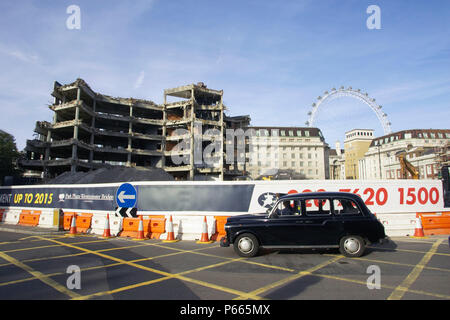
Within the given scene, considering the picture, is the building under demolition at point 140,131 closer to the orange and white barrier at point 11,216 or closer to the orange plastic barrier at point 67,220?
the orange and white barrier at point 11,216

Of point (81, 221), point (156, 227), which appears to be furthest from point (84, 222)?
point (156, 227)

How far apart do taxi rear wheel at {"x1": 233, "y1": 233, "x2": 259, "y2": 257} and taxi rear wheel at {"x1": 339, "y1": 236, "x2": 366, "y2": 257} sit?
2.45 meters

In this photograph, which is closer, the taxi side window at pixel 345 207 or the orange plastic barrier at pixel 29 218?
the taxi side window at pixel 345 207

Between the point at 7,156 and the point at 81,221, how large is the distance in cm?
5801

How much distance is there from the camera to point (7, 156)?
56.3 metres

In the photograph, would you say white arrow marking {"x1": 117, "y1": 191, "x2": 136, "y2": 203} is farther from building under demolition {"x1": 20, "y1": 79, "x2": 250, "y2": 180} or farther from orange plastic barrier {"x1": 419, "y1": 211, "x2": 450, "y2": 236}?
building under demolition {"x1": 20, "y1": 79, "x2": 250, "y2": 180}

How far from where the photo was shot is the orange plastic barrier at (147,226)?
37.6 feet

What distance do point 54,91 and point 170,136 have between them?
26659 mm

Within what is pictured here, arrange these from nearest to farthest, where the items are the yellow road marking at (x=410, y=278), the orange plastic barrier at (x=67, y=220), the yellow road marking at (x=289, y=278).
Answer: the yellow road marking at (x=410, y=278)
the yellow road marking at (x=289, y=278)
the orange plastic barrier at (x=67, y=220)

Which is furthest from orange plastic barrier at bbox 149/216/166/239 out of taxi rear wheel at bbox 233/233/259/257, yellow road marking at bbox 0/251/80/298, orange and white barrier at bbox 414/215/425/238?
orange and white barrier at bbox 414/215/425/238

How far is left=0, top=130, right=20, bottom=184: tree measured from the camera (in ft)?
183

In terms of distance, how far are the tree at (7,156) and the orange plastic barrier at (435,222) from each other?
70.1 meters

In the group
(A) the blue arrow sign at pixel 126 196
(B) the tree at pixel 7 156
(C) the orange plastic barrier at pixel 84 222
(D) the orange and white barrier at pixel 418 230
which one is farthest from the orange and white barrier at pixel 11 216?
(B) the tree at pixel 7 156

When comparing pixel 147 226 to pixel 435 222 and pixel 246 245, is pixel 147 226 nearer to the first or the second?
pixel 246 245
